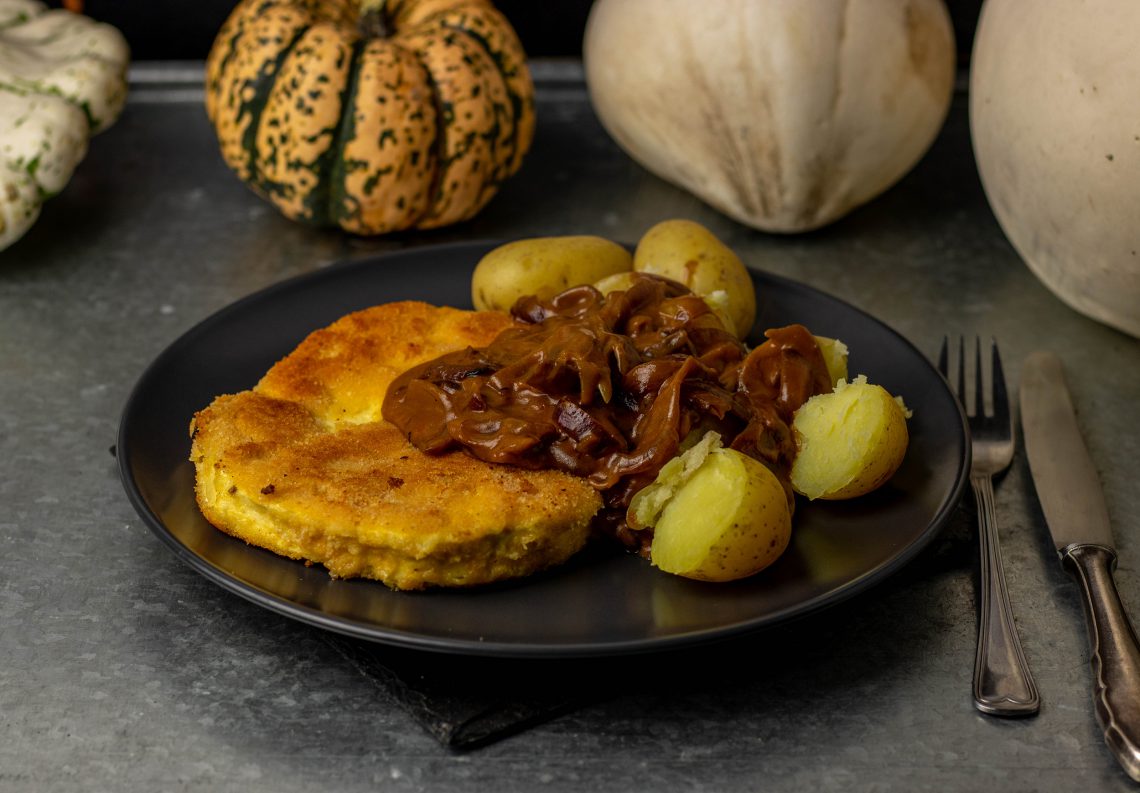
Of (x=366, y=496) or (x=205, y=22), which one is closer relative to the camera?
(x=366, y=496)

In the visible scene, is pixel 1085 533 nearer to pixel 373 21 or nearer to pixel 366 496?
pixel 366 496

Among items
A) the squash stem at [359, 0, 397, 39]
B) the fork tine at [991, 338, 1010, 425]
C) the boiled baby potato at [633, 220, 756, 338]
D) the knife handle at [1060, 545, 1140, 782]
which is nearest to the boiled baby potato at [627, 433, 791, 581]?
the knife handle at [1060, 545, 1140, 782]

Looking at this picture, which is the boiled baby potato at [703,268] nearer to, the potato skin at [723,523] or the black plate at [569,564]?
the black plate at [569,564]

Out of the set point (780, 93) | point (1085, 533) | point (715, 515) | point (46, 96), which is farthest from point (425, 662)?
point (46, 96)

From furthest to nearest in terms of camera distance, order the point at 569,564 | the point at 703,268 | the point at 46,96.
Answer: the point at 46,96, the point at 703,268, the point at 569,564

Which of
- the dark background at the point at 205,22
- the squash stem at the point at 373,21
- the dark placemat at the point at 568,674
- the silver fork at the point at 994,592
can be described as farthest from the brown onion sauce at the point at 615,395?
the dark background at the point at 205,22

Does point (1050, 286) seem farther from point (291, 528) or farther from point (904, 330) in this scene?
point (291, 528)

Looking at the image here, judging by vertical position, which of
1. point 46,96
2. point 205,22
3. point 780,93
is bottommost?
point 205,22

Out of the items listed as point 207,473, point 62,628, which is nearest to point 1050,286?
point 207,473

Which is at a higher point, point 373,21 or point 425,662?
point 373,21
